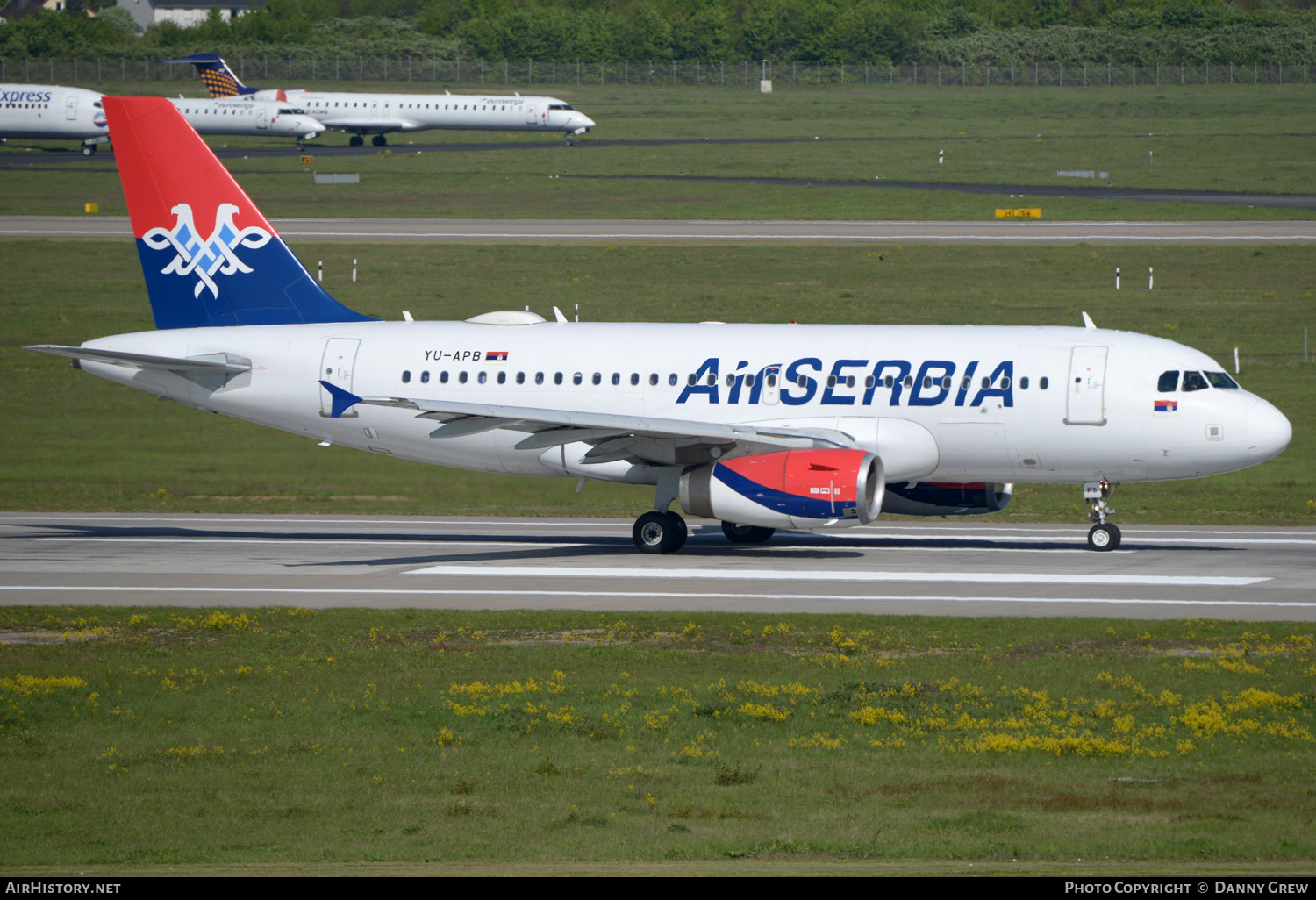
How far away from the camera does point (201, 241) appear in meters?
39.3

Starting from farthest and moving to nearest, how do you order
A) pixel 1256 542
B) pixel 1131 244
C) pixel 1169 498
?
pixel 1131 244 < pixel 1169 498 < pixel 1256 542

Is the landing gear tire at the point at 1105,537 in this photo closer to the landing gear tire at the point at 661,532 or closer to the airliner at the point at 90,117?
the landing gear tire at the point at 661,532

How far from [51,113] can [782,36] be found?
89022mm

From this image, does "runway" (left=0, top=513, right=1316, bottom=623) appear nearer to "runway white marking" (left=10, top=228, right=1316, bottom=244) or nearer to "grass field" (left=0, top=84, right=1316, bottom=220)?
"runway white marking" (left=10, top=228, right=1316, bottom=244)

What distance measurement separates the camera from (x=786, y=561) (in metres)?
35.2

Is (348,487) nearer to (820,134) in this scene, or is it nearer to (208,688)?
(208,688)

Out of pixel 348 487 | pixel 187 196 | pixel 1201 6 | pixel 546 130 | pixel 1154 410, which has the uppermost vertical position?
pixel 1201 6

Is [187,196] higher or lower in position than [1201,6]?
lower

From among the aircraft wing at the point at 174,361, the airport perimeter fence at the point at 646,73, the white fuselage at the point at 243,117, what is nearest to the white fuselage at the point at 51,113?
the white fuselage at the point at 243,117

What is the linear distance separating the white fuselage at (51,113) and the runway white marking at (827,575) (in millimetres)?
106951

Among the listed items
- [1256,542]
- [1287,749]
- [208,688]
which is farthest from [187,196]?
[1287,749]

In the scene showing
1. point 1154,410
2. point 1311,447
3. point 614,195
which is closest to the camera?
point 1154,410

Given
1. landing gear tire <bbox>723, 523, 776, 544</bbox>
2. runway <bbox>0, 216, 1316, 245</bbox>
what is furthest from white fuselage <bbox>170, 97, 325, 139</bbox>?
landing gear tire <bbox>723, 523, 776, 544</bbox>

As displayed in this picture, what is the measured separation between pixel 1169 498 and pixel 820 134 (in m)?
95.3
